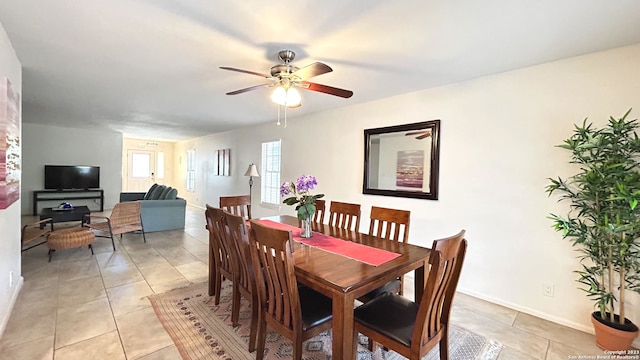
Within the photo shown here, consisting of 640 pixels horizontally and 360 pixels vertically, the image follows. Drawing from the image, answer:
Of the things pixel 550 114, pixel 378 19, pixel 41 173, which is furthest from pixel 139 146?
pixel 550 114

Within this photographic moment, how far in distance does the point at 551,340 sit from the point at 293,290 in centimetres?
221

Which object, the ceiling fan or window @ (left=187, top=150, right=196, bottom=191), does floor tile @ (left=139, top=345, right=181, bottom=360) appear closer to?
the ceiling fan

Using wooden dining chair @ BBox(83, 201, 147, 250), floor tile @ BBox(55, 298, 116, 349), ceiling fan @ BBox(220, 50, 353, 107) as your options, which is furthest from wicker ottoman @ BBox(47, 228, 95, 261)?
ceiling fan @ BBox(220, 50, 353, 107)

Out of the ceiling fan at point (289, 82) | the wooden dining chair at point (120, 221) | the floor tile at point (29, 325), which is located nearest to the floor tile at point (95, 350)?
the floor tile at point (29, 325)

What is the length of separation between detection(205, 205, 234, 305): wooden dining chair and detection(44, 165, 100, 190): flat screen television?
719 cm

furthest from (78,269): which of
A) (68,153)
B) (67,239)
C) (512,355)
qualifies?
(68,153)

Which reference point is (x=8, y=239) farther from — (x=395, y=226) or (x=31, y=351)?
(x=395, y=226)

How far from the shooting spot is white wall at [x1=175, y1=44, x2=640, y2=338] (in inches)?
92.4

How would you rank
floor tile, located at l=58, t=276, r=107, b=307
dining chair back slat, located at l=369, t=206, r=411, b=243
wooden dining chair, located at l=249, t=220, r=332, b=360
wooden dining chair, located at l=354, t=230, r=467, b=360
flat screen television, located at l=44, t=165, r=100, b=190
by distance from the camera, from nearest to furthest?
wooden dining chair, located at l=354, t=230, r=467, b=360 → wooden dining chair, located at l=249, t=220, r=332, b=360 → dining chair back slat, located at l=369, t=206, r=411, b=243 → floor tile, located at l=58, t=276, r=107, b=307 → flat screen television, located at l=44, t=165, r=100, b=190

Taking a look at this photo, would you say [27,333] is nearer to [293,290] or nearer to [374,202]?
[293,290]

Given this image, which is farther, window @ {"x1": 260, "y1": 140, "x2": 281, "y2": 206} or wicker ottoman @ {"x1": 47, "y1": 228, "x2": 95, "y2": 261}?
window @ {"x1": 260, "y1": 140, "x2": 281, "y2": 206}

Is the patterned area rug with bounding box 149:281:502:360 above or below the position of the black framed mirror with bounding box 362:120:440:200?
below

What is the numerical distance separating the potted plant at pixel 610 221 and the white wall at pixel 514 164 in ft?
0.66

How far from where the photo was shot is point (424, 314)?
1.42 metres
